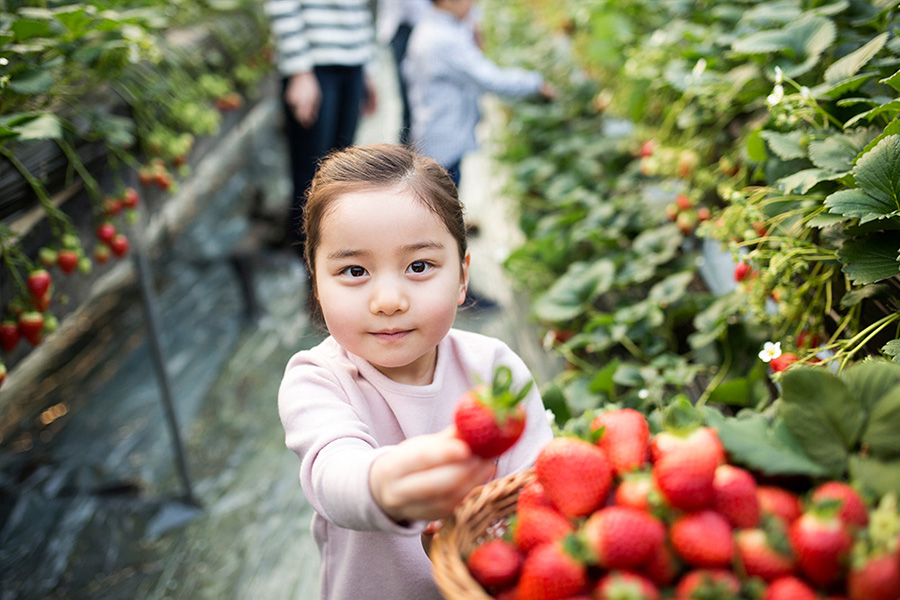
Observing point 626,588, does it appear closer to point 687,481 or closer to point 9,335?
point 687,481

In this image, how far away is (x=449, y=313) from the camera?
944 millimetres

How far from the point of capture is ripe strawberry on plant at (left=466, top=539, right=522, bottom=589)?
694 mm

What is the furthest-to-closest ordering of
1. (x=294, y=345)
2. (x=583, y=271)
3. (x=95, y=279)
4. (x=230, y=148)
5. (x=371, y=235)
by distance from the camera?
(x=230, y=148) → (x=294, y=345) → (x=583, y=271) → (x=95, y=279) → (x=371, y=235)

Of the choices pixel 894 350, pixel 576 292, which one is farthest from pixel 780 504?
pixel 576 292

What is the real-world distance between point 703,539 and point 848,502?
14cm

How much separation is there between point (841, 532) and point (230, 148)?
3.14m

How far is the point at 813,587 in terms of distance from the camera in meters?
0.61

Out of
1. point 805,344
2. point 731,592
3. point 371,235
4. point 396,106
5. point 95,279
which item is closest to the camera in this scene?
point 731,592

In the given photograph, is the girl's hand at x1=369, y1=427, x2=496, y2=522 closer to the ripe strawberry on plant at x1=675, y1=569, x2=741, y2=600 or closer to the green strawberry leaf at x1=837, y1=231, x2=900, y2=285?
the ripe strawberry on plant at x1=675, y1=569, x2=741, y2=600

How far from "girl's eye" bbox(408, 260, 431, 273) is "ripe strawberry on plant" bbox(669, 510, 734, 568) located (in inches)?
18.2

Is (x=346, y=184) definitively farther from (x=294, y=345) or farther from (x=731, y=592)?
(x=294, y=345)

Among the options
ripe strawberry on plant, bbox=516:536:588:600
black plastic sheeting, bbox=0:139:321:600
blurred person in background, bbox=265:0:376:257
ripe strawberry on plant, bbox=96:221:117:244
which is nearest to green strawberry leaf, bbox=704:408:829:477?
ripe strawberry on plant, bbox=516:536:588:600

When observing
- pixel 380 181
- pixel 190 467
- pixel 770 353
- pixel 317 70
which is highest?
pixel 380 181

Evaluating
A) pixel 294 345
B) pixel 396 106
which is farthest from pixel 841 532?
pixel 396 106
